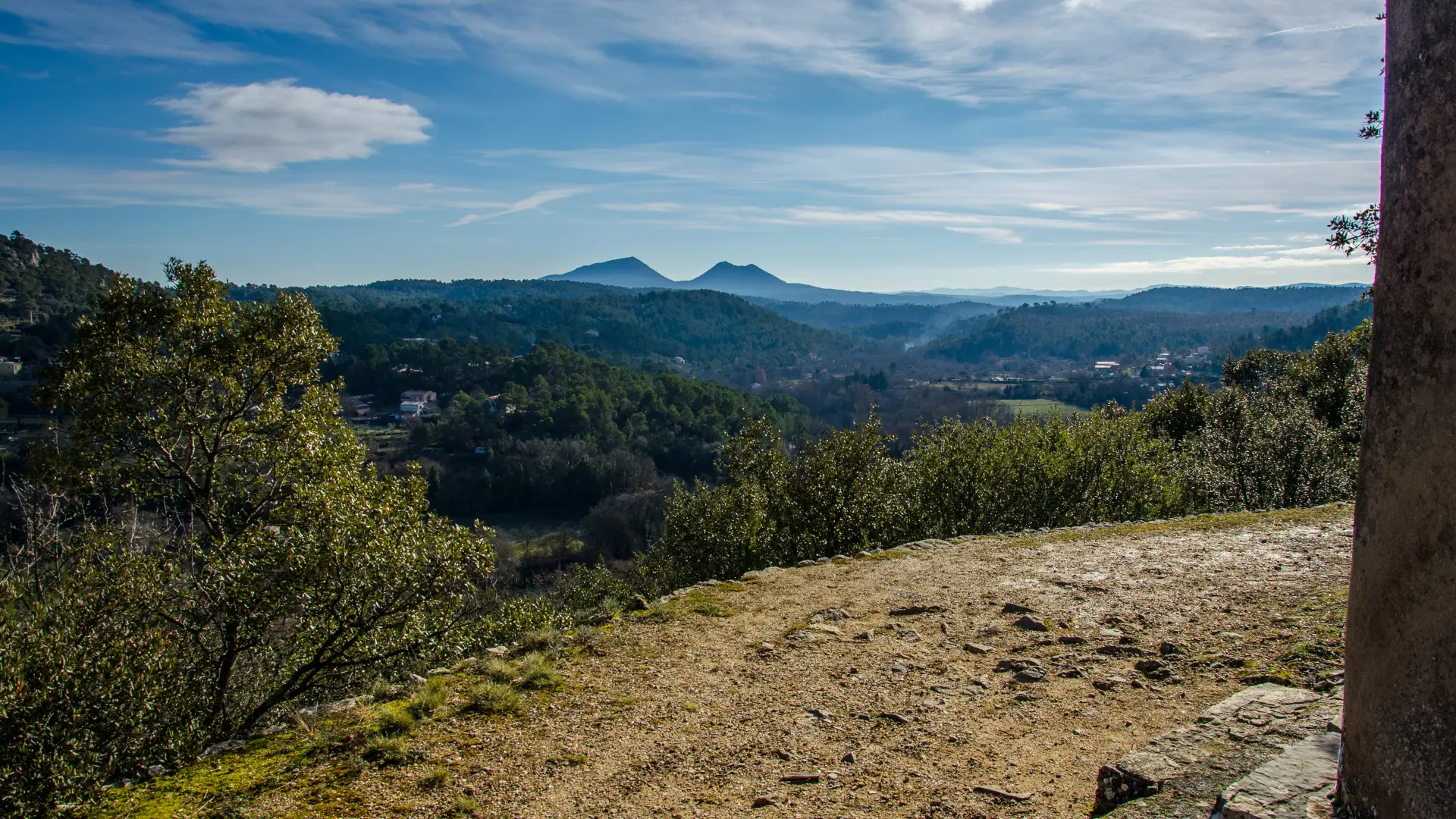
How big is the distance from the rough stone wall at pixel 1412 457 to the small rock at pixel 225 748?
7.86 m

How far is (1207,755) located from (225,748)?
297 inches

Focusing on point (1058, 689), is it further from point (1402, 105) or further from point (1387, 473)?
point (1402, 105)

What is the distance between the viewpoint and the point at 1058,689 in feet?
23.6

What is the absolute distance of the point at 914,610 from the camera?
10.0 metres

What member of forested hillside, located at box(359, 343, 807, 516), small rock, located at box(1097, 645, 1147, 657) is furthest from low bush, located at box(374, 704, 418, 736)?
forested hillside, located at box(359, 343, 807, 516)

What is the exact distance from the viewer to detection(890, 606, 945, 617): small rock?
995 cm

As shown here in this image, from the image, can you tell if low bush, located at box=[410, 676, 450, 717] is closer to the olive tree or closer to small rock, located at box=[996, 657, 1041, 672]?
the olive tree

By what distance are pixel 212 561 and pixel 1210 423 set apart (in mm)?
28958

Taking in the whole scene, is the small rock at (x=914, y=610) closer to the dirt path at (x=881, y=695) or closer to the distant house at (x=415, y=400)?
the dirt path at (x=881, y=695)

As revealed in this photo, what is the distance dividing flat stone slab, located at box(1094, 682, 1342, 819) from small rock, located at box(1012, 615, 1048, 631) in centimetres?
355

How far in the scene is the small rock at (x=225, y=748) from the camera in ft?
22.8

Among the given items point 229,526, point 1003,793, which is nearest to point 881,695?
point 1003,793

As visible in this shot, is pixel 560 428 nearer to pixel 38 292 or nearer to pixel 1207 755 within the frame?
pixel 38 292

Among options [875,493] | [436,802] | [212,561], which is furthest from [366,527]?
[875,493]
